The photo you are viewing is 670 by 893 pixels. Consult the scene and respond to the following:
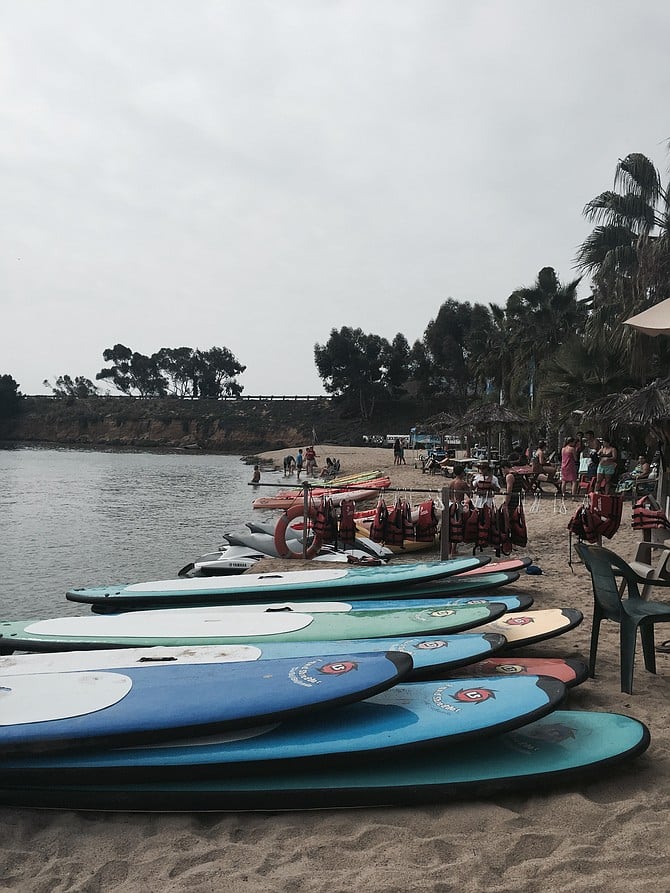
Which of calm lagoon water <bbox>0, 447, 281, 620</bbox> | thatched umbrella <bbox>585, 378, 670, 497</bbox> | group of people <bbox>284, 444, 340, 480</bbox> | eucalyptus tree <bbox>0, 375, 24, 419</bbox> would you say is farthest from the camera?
eucalyptus tree <bbox>0, 375, 24, 419</bbox>

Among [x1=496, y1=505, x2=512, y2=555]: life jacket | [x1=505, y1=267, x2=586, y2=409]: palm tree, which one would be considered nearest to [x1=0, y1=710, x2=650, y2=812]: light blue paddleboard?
[x1=496, y1=505, x2=512, y2=555]: life jacket

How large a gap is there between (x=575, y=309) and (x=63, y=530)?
2124 cm

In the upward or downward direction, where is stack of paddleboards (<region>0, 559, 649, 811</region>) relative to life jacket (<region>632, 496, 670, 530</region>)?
downward

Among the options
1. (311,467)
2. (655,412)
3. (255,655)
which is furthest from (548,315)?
(255,655)

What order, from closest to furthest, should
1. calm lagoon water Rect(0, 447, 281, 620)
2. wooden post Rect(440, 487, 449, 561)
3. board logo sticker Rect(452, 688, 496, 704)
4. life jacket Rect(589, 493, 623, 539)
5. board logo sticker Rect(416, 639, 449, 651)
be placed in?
board logo sticker Rect(452, 688, 496, 704), board logo sticker Rect(416, 639, 449, 651), life jacket Rect(589, 493, 623, 539), wooden post Rect(440, 487, 449, 561), calm lagoon water Rect(0, 447, 281, 620)

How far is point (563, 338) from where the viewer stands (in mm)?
28000

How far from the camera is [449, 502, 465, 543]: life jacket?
9.82m

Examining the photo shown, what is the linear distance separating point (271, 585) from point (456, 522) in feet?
10.7

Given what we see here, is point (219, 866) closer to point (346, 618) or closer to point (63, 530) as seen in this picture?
point (346, 618)

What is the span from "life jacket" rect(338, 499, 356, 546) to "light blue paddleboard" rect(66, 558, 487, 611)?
8.69 ft

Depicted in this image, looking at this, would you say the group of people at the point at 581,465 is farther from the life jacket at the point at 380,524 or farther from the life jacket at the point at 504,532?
the life jacket at the point at 380,524

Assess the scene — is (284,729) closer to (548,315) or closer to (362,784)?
(362,784)

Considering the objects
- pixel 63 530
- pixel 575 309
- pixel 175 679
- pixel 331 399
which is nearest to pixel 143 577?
pixel 63 530

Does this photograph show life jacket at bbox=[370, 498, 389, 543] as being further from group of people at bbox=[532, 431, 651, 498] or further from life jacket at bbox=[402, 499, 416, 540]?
group of people at bbox=[532, 431, 651, 498]
